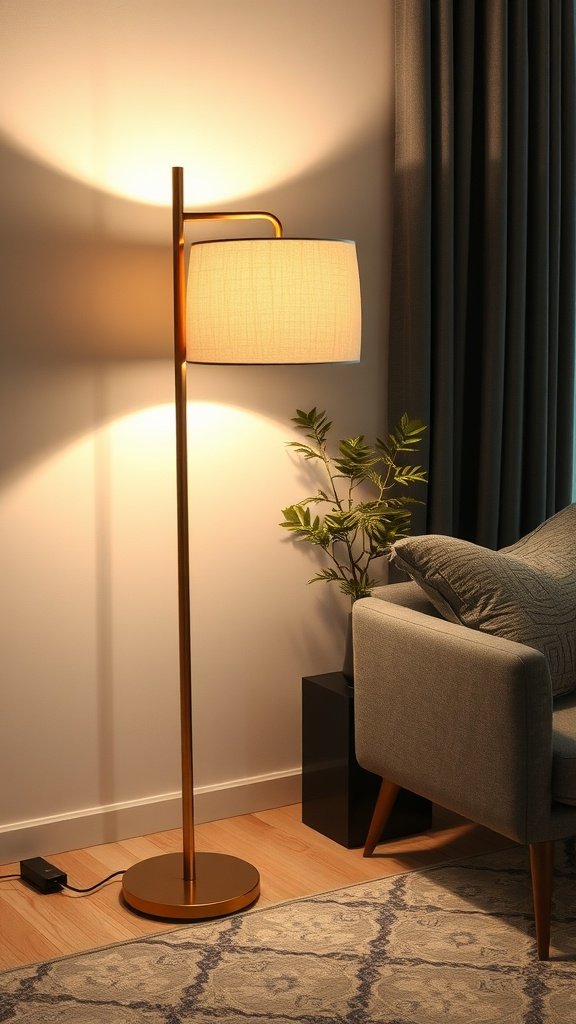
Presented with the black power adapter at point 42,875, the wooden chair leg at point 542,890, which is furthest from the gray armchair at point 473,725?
the black power adapter at point 42,875

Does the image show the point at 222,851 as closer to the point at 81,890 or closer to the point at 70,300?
the point at 81,890

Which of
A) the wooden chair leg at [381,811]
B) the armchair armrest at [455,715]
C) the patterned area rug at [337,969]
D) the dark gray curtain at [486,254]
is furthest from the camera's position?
the dark gray curtain at [486,254]

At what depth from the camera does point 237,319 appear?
8.27 ft

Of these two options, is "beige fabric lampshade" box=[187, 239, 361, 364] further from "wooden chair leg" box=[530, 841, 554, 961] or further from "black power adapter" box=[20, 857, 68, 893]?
"black power adapter" box=[20, 857, 68, 893]

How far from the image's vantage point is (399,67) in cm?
329

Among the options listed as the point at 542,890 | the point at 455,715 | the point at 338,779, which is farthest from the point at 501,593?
the point at 338,779

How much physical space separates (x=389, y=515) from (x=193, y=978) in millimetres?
1287

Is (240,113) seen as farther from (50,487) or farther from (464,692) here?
(464,692)

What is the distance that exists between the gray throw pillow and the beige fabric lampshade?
493 millimetres

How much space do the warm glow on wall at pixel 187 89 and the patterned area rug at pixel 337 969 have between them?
1740mm

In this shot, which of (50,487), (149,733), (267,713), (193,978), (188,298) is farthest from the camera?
Answer: (267,713)

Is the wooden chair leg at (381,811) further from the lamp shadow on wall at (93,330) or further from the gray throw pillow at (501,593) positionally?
the lamp shadow on wall at (93,330)

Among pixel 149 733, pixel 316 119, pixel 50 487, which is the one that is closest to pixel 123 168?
pixel 316 119

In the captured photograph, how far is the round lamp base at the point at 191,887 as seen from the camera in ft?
8.62
